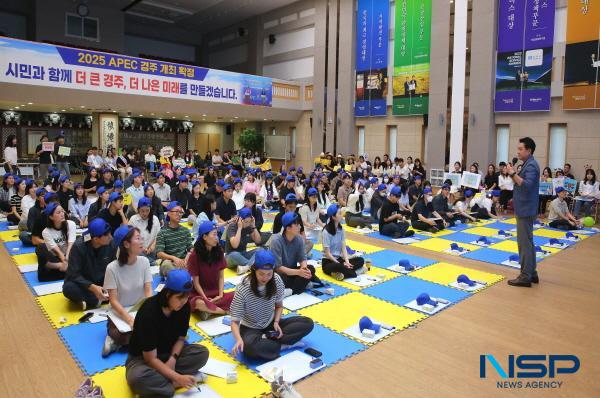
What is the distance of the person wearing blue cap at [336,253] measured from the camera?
270 inches

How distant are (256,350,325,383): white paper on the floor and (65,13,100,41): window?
88.2 ft

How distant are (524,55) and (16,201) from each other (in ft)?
56.7

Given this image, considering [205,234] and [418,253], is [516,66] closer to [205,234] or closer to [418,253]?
[418,253]

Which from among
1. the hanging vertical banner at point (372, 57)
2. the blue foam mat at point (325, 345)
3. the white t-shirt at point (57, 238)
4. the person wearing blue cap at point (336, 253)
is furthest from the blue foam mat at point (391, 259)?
the hanging vertical banner at point (372, 57)

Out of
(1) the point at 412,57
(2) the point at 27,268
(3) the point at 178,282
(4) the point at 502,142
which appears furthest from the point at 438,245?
(1) the point at 412,57

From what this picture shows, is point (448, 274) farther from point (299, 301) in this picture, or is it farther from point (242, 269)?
point (242, 269)

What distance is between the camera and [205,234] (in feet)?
16.8

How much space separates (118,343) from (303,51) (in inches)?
923

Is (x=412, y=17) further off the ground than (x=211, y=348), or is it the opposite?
(x=412, y=17)

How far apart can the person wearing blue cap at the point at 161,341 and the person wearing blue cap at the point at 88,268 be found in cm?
199

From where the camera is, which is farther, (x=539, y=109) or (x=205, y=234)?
(x=539, y=109)

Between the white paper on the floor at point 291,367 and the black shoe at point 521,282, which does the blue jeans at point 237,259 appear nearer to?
the white paper on the floor at point 291,367

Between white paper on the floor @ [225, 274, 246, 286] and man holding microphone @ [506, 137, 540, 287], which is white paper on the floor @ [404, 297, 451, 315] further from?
white paper on the floor @ [225, 274, 246, 286]

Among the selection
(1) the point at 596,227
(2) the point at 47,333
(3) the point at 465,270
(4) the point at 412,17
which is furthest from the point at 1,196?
(4) the point at 412,17
